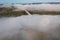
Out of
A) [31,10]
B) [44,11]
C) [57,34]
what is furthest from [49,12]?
[57,34]

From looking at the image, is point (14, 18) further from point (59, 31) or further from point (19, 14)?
point (59, 31)

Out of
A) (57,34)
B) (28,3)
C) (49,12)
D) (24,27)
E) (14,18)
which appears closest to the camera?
(57,34)

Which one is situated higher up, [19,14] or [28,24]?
[19,14]

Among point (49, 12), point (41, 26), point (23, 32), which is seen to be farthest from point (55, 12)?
point (23, 32)

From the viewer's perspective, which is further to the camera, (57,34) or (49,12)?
(49,12)

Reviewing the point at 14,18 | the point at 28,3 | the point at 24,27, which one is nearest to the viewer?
the point at 24,27

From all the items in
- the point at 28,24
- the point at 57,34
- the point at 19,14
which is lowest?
the point at 57,34

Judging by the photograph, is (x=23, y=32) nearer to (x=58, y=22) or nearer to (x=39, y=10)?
(x=58, y=22)

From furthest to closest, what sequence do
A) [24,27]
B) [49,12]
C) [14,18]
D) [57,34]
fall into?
[49,12]
[14,18]
[24,27]
[57,34]

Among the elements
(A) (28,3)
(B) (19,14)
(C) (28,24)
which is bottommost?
(C) (28,24)
